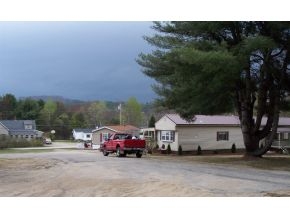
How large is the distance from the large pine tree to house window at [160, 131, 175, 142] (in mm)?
10052

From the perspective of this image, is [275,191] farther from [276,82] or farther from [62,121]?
[276,82]

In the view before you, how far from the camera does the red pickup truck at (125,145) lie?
3092 cm

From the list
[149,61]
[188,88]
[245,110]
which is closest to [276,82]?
[245,110]

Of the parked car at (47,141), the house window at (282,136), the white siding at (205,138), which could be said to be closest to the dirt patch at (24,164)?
the parked car at (47,141)

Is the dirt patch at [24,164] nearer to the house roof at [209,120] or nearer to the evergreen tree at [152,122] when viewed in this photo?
the evergreen tree at [152,122]

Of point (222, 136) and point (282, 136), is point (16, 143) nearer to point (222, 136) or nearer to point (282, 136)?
point (222, 136)

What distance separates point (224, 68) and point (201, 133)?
21.3m

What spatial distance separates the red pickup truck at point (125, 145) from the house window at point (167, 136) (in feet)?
34.1

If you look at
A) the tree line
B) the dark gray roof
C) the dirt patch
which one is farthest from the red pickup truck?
the dark gray roof

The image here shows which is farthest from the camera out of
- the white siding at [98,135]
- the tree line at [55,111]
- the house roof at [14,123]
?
the white siding at [98,135]

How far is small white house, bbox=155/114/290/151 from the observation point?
41.6 meters

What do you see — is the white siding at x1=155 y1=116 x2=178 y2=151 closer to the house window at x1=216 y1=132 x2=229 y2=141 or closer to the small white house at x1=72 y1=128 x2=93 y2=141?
the house window at x1=216 y1=132 x2=229 y2=141

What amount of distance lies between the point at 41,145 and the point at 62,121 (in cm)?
289

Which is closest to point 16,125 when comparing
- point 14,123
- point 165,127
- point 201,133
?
point 14,123
